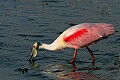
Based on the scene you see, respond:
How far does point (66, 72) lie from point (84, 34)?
180 centimetres

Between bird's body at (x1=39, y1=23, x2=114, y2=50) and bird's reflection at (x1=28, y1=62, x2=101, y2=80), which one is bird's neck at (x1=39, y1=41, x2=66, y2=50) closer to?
bird's body at (x1=39, y1=23, x2=114, y2=50)

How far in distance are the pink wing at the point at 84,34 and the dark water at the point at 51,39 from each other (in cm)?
45

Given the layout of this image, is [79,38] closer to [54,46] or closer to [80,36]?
[80,36]

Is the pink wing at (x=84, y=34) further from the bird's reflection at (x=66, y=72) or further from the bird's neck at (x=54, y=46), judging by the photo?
the bird's reflection at (x=66, y=72)

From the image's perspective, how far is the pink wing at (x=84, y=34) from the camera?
1429 cm

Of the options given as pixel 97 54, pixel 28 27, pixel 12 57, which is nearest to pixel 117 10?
pixel 28 27

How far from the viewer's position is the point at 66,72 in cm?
1320

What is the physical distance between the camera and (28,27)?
18.4 meters

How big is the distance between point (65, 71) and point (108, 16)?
7.11 m

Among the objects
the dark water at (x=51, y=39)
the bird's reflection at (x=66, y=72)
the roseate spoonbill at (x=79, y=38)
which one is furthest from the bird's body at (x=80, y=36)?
the bird's reflection at (x=66, y=72)

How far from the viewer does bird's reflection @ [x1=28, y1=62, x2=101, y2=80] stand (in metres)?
12.6

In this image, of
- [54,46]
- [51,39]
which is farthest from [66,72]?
[51,39]

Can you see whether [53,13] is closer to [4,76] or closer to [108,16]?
[108,16]

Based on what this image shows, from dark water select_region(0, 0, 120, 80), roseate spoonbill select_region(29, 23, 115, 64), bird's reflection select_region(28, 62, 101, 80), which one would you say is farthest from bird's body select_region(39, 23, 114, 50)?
A: bird's reflection select_region(28, 62, 101, 80)
